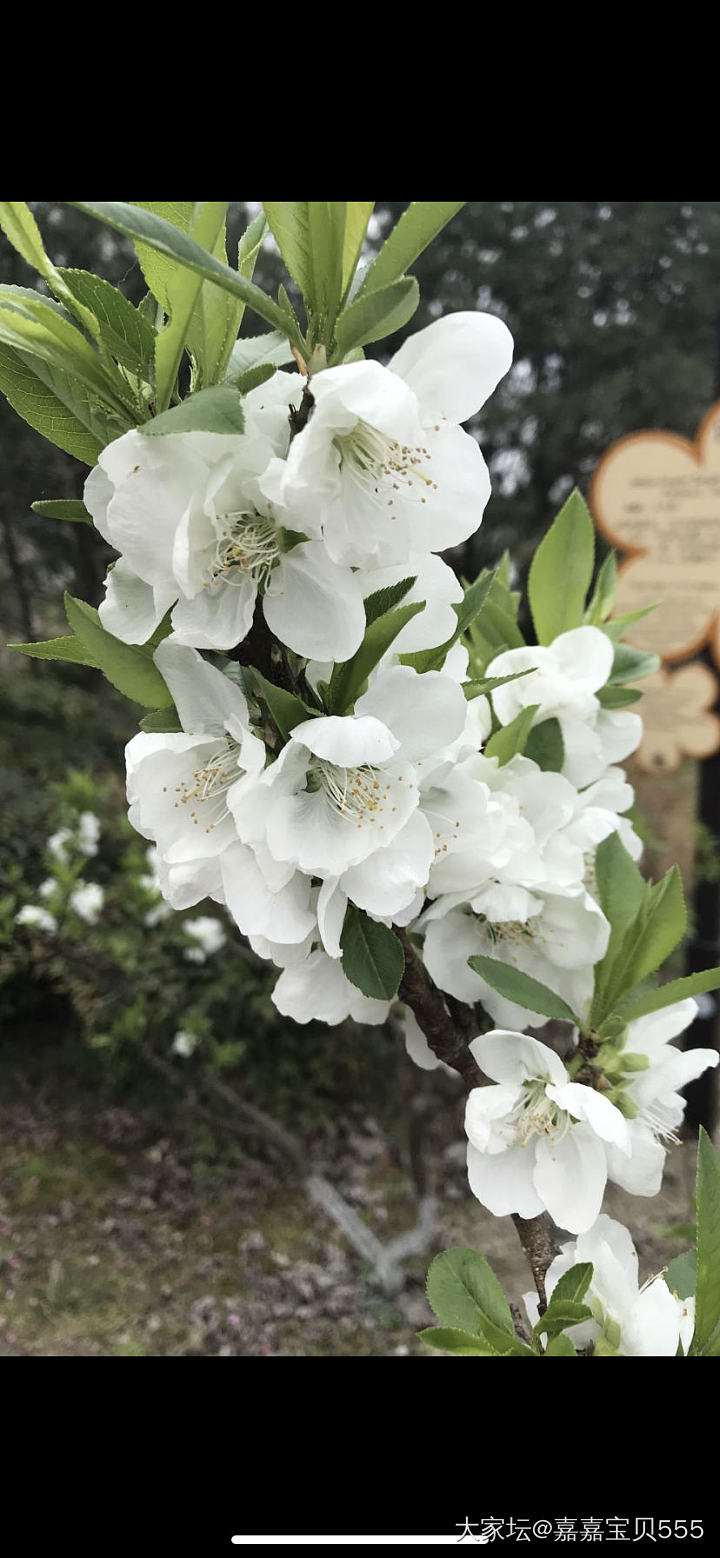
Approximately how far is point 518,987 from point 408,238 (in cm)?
29

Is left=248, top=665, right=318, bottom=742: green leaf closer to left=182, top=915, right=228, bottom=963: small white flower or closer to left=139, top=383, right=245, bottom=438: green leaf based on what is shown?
left=139, top=383, right=245, bottom=438: green leaf

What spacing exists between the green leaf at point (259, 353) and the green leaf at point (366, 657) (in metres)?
0.10

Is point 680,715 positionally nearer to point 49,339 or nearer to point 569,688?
point 569,688

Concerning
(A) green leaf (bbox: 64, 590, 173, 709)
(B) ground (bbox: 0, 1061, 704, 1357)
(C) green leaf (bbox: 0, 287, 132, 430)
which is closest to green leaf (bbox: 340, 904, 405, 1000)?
(A) green leaf (bbox: 64, 590, 173, 709)

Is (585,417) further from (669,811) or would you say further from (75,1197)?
(75,1197)

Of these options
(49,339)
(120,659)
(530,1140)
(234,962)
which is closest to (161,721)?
(120,659)

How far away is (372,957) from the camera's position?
0.38 meters

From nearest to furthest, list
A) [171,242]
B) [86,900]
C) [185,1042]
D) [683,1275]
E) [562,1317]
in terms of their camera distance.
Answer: [171,242] < [562,1317] < [683,1275] < [86,900] < [185,1042]

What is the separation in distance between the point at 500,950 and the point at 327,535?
24cm

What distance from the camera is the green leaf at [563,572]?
0.56 meters

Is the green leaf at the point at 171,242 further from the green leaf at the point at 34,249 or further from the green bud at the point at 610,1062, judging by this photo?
the green bud at the point at 610,1062

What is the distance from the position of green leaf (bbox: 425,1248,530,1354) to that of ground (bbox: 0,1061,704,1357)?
116cm

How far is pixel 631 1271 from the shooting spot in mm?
446

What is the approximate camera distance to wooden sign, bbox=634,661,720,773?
5.96ft
